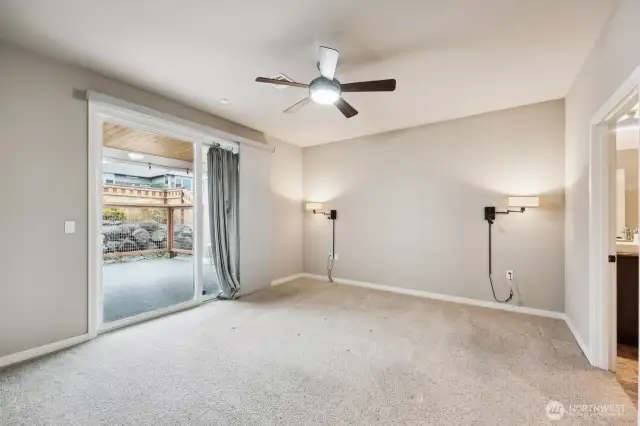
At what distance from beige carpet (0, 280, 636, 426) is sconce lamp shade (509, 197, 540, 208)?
135 cm

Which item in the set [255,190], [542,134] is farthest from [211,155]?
[542,134]

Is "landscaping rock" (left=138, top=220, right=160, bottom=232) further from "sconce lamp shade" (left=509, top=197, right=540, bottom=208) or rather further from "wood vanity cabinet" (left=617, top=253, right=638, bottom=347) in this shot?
"wood vanity cabinet" (left=617, top=253, right=638, bottom=347)

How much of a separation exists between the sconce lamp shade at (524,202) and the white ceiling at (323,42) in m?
1.19

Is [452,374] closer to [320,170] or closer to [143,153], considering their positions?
[320,170]

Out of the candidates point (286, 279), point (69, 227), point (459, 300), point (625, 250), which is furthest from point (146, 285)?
point (625, 250)

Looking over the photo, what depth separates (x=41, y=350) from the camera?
2.56 meters

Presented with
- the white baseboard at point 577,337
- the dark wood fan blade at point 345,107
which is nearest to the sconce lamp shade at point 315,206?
the dark wood fan blade at point 345,107

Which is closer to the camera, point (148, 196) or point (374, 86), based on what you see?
point (374, 86)

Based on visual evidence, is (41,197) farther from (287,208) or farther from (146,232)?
(287,208)

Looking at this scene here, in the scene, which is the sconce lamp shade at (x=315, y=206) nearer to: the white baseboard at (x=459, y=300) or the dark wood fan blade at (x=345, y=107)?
the white baseboard at (x=459, y=300)

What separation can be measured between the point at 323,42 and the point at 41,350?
11.7 feet

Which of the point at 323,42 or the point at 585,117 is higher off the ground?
the point at 323,42

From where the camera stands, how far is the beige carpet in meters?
1.81

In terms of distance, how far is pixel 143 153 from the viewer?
545 cm
